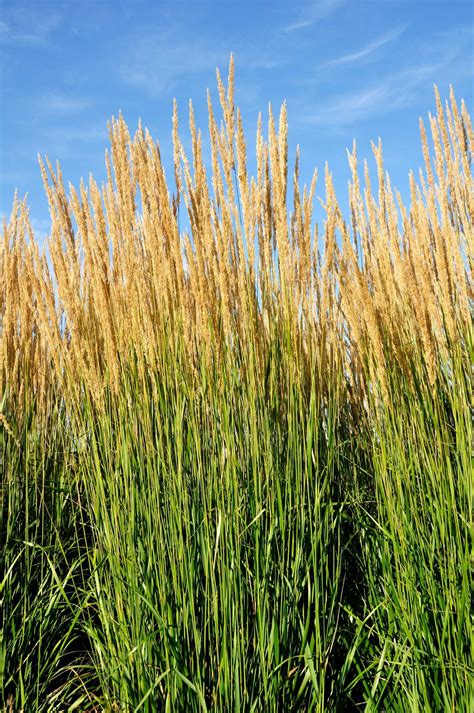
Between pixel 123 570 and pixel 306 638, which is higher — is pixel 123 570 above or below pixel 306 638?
above

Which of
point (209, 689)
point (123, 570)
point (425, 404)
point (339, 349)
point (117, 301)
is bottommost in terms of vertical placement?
point (209, 689)

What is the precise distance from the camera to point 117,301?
2330 millimetres

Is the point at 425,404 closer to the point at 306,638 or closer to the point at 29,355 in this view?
the point at 306,638

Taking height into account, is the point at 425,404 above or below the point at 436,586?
above

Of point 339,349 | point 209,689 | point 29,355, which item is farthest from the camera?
point 29,355

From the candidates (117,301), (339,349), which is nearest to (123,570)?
(117,301)

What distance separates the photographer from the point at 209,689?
1.84 m

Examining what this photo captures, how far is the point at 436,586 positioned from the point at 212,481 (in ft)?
2.49

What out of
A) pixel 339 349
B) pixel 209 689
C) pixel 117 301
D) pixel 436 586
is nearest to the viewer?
pixel 209 689

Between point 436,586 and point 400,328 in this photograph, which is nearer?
point 436,586

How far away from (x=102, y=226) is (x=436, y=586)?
166 centimetres

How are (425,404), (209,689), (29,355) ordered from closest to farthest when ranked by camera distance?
1. (209,689)
2. (425,404)
3. (29,355)

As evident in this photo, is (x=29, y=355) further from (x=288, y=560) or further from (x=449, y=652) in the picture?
(x=449, y=652)

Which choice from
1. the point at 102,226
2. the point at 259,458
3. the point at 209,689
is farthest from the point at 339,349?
the point at 209,689
